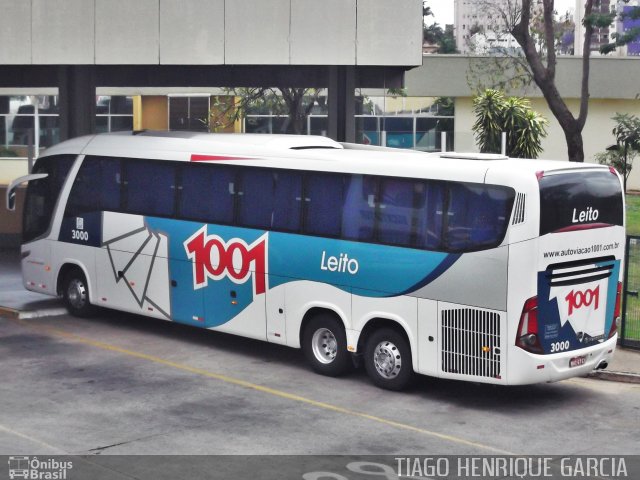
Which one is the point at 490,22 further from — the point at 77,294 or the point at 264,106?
the point at 77,294

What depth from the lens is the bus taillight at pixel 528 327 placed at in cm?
1401

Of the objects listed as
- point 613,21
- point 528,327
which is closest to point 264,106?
point 613,21

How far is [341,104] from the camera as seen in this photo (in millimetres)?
23281

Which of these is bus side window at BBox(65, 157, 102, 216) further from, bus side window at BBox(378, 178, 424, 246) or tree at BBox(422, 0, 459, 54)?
tree at BBox(422, 0, 459, 54)

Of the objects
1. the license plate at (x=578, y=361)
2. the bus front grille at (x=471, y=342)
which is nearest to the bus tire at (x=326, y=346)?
the bus front grille at (x=471, y=342)

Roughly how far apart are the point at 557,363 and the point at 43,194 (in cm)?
1058

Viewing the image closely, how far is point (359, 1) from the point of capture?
20.7 metres

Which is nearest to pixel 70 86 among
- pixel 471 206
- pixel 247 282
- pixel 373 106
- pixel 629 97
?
pixel 247 282

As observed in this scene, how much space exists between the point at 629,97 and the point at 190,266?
125 feet

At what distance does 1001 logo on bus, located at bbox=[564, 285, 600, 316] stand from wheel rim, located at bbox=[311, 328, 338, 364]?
11.4ft

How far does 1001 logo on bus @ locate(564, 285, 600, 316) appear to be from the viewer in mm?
14539

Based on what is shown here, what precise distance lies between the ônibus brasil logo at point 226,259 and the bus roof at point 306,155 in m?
1.21

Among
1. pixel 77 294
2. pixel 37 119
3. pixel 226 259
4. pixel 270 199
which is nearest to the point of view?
pixel 270 199

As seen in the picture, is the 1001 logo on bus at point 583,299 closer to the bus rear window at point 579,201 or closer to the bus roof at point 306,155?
the bus rear window at point 579,201
